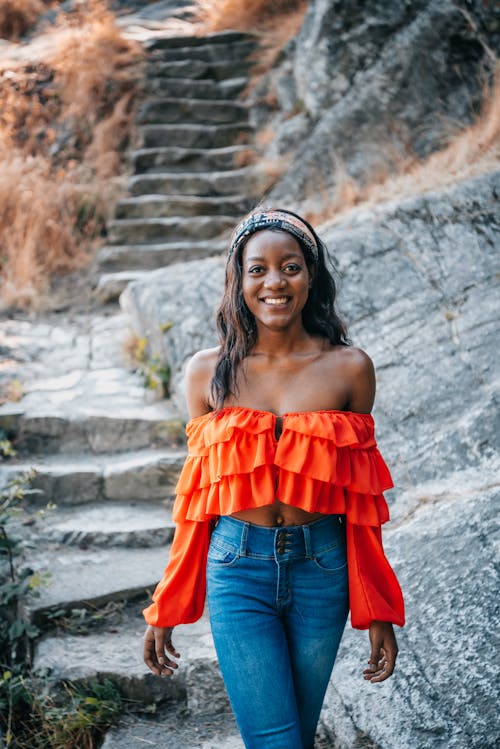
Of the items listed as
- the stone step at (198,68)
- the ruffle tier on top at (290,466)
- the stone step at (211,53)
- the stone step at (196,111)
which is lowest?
the stone step at (196,111)

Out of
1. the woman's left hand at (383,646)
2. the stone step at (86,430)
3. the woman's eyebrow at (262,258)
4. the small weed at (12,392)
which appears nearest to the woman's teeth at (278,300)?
the woman's eyebrow at (262,258)

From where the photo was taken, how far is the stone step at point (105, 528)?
147 inches

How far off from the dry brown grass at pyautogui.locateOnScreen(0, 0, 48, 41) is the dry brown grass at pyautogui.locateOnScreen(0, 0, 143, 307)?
→ 1.17 m

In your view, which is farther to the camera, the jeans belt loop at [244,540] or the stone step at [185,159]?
the stone step at [185,159]

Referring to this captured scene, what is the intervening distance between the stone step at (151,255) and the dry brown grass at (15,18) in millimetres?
5336

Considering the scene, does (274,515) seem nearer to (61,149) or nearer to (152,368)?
(152,368)

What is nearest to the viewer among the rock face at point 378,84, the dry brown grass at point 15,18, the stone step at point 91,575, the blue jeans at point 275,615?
the blue jeans at point 275,615

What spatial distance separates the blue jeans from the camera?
174 cm

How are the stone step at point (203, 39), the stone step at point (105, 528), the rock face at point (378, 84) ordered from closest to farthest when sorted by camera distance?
the stone step at point (105, 528) → the rock face at point (378, 84) → the stone step at point (203, 39)

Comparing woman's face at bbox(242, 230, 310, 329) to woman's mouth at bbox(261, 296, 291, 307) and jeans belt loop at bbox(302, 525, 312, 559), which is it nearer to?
woman's mouth at bbox(261, 296, 291, 307)

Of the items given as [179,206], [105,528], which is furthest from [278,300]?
[179,206]

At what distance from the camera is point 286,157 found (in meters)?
7.40

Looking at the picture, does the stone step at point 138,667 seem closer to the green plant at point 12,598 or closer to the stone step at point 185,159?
the green plant at point 12,598

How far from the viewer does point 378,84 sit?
6371mm
